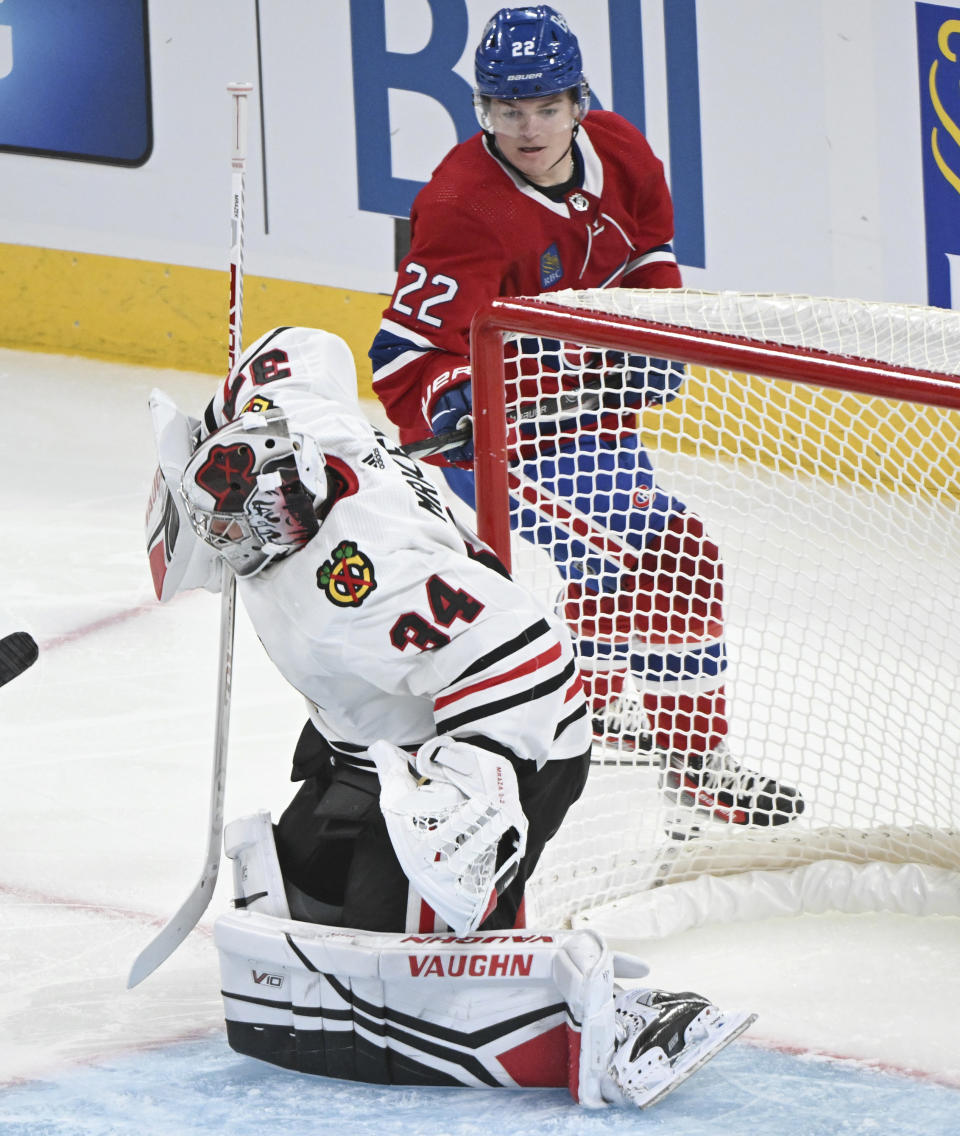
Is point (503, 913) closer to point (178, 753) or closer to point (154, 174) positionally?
point (178, 753)

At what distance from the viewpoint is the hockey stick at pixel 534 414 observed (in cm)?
230

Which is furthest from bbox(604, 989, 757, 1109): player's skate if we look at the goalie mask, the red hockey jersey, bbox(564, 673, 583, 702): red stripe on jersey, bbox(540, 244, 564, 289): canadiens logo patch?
bbox(540, 244, 564, 289): canadiens logo patch

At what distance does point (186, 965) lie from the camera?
91.5 inches

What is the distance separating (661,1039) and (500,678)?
1.31 ft

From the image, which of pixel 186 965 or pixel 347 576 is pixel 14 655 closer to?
pixel 347 576

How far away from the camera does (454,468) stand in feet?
9.00

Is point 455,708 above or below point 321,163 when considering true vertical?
below

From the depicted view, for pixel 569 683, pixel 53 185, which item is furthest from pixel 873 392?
pixel 53 185

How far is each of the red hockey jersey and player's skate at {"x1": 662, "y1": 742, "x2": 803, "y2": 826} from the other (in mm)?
597

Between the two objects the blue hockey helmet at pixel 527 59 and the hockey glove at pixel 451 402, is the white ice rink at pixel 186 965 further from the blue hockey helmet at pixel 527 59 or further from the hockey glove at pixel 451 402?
the blue hockey helmet at pixel 527 59

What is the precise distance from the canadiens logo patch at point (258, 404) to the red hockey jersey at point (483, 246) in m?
0.58

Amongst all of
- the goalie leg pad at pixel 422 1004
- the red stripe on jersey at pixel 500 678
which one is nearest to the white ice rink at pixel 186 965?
the goalie leg pad at pixel 422 1004

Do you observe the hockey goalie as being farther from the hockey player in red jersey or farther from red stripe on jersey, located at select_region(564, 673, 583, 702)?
the hockey player in red jersey

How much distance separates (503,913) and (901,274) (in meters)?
2.79
